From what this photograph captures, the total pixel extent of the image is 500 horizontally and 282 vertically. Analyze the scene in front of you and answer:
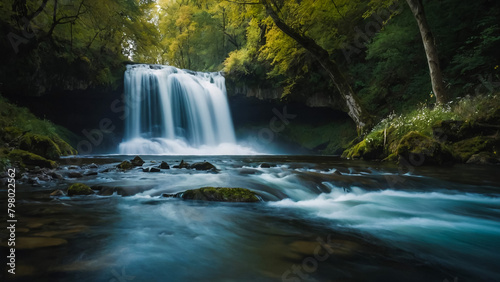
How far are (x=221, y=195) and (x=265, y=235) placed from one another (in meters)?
1.51

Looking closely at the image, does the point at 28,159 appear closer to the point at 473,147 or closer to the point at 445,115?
the point at 445,115

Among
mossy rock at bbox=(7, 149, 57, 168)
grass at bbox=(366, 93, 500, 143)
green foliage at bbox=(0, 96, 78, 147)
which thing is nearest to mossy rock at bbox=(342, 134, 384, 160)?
grass at bbox=(366, 93, 500, 143)

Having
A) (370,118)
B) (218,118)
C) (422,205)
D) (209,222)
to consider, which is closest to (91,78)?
(218,118)

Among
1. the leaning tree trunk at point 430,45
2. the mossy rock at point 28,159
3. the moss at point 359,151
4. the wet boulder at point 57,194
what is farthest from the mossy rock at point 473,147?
the mossy rock at point 28,159

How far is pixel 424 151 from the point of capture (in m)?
7.73

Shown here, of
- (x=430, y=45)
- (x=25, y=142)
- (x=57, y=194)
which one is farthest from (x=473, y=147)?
(x=25, y=142)

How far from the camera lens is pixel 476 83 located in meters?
10.2

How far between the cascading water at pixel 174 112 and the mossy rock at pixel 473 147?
12.4 metres

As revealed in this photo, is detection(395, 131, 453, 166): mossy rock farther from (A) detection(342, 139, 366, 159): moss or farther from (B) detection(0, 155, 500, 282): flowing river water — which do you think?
(B) detection(0, 155, 500, 282): flowing river water

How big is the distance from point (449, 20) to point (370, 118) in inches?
205

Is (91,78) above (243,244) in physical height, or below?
above

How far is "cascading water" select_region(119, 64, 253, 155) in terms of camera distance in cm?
1736

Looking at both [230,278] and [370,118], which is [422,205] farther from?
[370,118]

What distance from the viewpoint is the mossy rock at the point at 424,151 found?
304 inches
